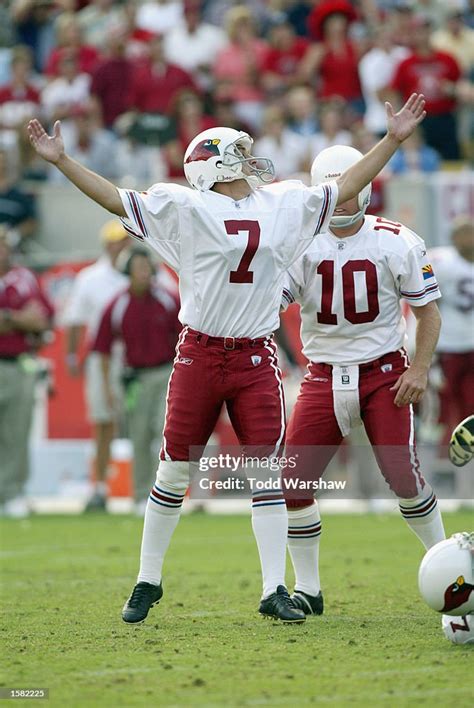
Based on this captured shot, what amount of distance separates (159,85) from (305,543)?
31.4 ft

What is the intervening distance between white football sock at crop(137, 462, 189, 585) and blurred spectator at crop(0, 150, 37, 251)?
8.06 metres

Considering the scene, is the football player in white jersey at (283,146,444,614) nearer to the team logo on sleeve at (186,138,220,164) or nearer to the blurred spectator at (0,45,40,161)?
the team logo on sleeve at (186,138,220,164)

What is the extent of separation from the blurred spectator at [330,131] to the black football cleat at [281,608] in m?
8.77

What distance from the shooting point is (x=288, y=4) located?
1655 cm

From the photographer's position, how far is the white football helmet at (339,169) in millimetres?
6047

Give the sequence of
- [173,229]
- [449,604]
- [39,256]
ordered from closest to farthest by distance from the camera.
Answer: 1. [449,604]
2. [173,229]
3. [39,256]

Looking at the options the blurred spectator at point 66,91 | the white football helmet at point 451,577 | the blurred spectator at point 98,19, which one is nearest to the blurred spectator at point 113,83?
the blurred spectator at point 66,91

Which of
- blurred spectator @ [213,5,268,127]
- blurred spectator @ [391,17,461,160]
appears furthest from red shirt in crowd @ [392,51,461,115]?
blurred spectator @ [213,5,268,127]

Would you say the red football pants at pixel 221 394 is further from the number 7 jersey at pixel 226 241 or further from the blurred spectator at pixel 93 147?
the blurred spectator at pixel 93 147

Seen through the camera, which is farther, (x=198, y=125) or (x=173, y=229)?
(x=198, y=125)

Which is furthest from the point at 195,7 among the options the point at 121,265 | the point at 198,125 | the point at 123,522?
the point at 123,522

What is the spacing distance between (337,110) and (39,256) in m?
3.32

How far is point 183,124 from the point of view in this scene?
14.1 m

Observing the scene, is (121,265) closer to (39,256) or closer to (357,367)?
(39,256)
